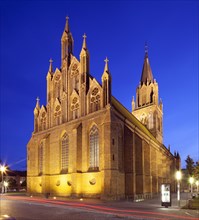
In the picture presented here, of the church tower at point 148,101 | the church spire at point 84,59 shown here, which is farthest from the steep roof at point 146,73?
the church spire at point 84,59

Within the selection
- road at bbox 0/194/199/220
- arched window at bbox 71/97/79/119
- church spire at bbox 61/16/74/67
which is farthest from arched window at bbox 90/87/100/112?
road at bbox 0/194/199/220

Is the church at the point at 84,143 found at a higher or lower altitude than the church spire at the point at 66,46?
lower

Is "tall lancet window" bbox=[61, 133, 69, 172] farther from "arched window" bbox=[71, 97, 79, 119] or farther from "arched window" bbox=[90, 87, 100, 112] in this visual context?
"arched window" bbox=[90, 87, 100, 112]

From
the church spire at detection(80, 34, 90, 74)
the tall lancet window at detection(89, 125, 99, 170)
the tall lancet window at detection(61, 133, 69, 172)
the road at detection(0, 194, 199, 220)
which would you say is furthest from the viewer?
the tall lancet window at detection(61, 133, 69, 172)

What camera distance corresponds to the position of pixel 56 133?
53.0 m

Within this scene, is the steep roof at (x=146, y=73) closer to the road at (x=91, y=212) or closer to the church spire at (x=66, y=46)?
the church spire at (x=66, y=46)

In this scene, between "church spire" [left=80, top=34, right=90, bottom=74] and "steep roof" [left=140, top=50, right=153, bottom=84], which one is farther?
"steep roof" [left=140, top=50, right=153, bottom=84]

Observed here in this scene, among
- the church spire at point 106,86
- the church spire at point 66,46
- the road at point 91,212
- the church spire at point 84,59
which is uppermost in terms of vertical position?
the church spire at point 66,46

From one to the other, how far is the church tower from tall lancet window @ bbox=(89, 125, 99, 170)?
37366 mm

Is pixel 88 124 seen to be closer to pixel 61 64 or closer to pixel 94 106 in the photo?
pixel 94 106

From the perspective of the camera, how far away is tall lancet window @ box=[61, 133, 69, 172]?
50.6 meters

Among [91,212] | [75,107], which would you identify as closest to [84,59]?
[75,107]

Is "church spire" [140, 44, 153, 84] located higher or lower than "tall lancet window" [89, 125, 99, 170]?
higher

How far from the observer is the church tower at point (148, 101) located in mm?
81250
